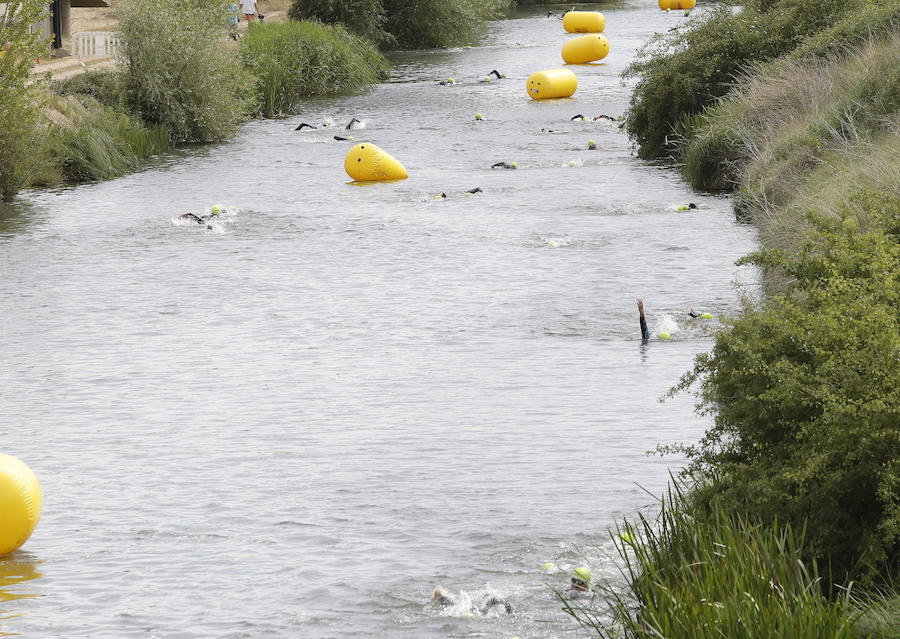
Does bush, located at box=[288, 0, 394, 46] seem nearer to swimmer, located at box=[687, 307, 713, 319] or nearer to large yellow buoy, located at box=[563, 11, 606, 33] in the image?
large yellow buoy, located at box=[563, 11, 606, 33]

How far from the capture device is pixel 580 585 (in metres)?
9.13

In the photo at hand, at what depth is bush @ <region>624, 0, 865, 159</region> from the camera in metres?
27.6

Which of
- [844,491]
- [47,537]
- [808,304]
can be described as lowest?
[47,537]

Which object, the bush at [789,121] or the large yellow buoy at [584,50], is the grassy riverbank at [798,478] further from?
the large yellow buoy at [584,50]

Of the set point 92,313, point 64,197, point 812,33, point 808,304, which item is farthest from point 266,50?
point 808,304

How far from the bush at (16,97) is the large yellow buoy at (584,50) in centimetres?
2511

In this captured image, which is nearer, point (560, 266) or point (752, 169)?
point (560, 266)

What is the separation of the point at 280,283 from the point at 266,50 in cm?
2113

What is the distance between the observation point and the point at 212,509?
10859mm

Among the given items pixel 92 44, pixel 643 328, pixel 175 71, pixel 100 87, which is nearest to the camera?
pixel 643 328

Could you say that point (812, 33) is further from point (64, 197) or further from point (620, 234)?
point (64, 197)

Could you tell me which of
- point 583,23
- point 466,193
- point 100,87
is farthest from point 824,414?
point 583,23

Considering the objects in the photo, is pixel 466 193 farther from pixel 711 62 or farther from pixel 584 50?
pixel 584 50

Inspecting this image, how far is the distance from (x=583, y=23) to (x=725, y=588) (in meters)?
49.9
